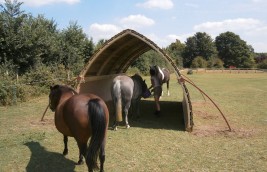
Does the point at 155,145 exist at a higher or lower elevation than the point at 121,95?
lower

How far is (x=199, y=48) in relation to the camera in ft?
267

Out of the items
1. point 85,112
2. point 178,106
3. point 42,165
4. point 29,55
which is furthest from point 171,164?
point 29,55

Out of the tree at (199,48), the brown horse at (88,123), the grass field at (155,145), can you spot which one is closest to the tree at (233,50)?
the tree at (199,48)

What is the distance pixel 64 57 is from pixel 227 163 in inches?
703

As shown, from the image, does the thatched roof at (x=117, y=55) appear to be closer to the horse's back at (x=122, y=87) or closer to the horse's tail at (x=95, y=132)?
the horse's back at (x=122, y=87)

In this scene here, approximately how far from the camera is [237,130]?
9781mm

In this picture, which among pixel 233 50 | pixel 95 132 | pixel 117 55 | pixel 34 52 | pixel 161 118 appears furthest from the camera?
pixel 233 50

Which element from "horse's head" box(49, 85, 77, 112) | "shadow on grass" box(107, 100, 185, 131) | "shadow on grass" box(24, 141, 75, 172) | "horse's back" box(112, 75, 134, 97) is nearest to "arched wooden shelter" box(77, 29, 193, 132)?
"shadow on grass" box(107, 100, 185, 131)

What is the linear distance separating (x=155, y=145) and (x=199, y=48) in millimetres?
76465

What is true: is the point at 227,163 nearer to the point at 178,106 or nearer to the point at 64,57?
the point at 178,106

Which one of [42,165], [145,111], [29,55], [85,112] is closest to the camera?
[85,112]

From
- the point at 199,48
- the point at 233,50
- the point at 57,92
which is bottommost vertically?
the point at 57,92

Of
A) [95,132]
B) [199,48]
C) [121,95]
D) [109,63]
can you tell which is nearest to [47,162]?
[95,132]

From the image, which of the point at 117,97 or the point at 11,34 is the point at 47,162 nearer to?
the point at 117,97
